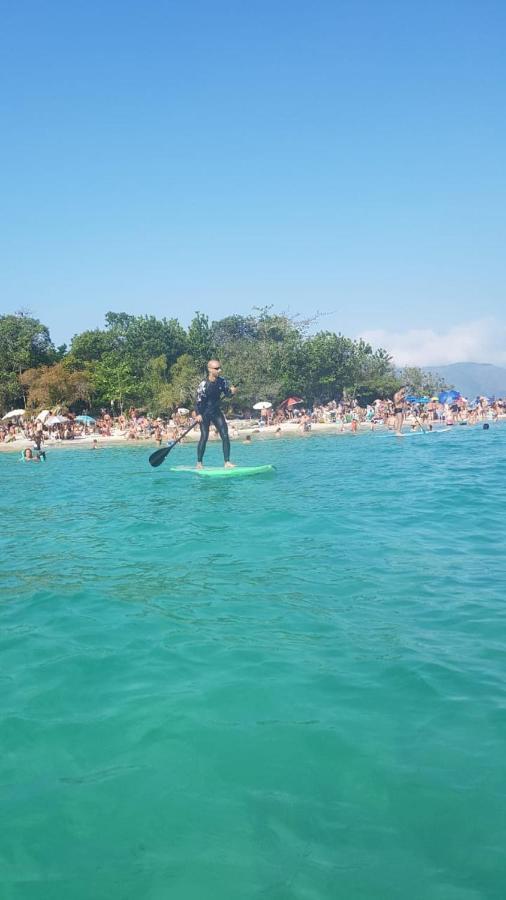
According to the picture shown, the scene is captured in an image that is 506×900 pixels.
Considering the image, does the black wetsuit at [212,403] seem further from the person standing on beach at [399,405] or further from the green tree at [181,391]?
the green tree at [181,391]

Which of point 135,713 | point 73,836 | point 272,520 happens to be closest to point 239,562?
point 272,520

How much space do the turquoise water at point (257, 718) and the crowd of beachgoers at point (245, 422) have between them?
26.3m

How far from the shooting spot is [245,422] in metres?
44.0

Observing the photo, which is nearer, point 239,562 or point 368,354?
point 239,562

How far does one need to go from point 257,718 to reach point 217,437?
3465 centimetres

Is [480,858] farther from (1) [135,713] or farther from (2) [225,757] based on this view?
(1) [135,713]

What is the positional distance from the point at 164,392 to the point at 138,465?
24.5 m

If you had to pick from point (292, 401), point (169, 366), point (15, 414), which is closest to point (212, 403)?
point (15, 414)

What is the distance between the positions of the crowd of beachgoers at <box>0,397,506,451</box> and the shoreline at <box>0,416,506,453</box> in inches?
2.0

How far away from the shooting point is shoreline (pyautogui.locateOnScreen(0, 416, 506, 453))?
34531 millimetres

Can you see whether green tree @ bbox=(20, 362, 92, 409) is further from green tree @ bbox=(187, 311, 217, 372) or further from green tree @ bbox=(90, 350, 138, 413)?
green tree @ bbox=(187, 311, 217, 372)

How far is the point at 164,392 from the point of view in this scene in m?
45.4

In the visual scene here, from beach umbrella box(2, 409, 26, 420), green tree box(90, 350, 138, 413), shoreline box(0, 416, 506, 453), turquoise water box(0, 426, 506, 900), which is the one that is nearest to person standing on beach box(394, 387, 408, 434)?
shoreline box(0, 416, 506, 453)

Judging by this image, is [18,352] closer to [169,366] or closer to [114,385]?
[114,385]
